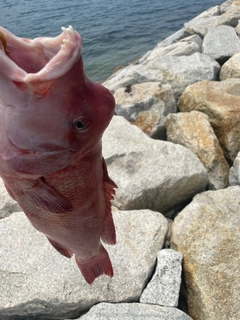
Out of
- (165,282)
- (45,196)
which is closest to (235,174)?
(165,282)

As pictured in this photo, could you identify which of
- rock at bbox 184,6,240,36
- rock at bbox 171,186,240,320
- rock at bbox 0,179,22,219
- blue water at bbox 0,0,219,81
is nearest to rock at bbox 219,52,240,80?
rock at bbox 171,186,240,320

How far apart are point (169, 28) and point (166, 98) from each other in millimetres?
10723

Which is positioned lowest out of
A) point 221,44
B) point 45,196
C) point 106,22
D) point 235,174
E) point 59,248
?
point 106,22

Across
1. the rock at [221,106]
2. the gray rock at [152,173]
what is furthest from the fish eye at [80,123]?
the rock at [221,106]

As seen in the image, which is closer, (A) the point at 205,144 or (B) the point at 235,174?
(B) the point at 235,174

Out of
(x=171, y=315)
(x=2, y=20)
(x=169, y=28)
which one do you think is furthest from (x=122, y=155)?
(x=2, y=20)

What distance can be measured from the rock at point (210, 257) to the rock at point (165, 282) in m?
0.12

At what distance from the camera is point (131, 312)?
2.90 metres

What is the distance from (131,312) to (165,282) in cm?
41

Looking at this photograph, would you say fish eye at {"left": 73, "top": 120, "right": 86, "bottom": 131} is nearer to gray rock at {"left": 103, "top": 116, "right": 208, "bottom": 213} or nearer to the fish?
the fish

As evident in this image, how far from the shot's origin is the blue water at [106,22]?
1303 cm

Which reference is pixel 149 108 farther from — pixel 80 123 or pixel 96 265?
pixel 80 123

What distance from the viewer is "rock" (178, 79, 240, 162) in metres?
4.71

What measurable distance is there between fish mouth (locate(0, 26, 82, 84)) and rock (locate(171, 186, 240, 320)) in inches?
97.0
